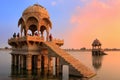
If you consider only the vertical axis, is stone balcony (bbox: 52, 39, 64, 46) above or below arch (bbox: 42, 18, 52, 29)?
below

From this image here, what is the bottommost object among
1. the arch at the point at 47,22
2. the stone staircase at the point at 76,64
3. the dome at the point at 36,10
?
the stone staircase at the point at 76,64

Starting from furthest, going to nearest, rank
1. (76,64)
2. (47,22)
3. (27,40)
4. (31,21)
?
1. (47,22)
2. (31,21)
3. (27,40)
4. (76,64)

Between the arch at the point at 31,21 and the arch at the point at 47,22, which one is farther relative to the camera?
the arch at the point at 47,22

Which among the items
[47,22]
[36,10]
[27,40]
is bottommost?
[27,40]

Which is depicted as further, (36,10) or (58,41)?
(58,41)

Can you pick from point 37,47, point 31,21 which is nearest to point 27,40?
point 37,47

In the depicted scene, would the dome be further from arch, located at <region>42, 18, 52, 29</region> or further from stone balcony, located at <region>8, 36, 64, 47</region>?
stone balcony, located at <region>8, 36, 64, 47</region>

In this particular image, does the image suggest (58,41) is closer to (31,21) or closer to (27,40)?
(31,21)

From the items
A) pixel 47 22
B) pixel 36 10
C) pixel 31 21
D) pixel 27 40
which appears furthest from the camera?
pixel 47 22

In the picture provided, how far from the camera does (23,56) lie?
151 feet

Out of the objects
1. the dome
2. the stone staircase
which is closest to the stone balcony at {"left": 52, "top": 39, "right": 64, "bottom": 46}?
the stone staircase

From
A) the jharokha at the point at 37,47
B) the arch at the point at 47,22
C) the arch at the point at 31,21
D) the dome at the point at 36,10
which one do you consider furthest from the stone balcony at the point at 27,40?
the dome at the point at 36,10

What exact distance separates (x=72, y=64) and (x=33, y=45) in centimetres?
1041

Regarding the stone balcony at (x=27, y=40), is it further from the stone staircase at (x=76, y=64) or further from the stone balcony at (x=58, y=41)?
the stone staircase at (x=76, y=64)
